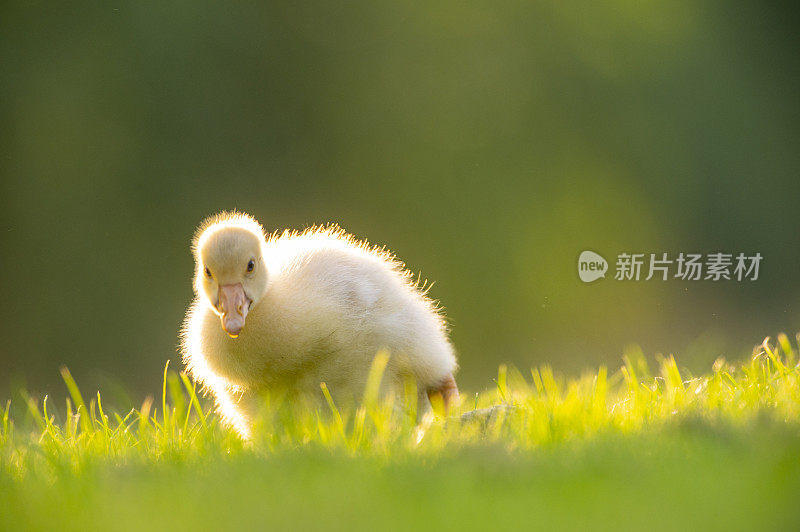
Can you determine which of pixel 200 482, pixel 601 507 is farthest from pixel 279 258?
pixel 601 507

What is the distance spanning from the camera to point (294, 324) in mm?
2717

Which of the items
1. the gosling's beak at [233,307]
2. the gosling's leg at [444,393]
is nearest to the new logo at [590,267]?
the gosling's leg at [444,393]

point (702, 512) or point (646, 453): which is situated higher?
point (646, 453)

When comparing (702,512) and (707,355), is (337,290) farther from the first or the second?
(702,512)

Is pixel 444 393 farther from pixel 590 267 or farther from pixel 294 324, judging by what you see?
pixel 590 267

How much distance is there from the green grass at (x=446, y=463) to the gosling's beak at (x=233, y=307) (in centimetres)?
19

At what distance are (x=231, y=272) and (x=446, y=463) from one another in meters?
1.03

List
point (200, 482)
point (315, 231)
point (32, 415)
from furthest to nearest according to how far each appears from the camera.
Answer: point (315, 231) < point (32, 415) < point (200, 482)

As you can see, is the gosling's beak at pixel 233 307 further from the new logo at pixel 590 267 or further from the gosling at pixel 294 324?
the new logo at pixel 590 267

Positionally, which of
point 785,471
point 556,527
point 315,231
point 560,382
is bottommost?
point 556,527

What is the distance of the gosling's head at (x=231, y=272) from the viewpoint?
8.61 ft

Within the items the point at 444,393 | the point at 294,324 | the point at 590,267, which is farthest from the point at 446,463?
the point at 590,267

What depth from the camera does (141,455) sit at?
2391 mm

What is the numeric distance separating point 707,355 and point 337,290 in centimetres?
118
